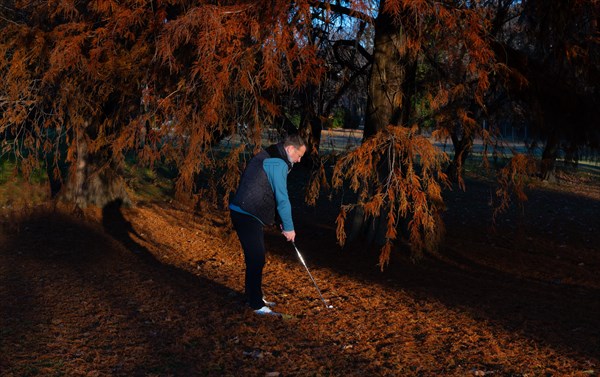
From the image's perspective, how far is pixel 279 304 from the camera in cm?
700

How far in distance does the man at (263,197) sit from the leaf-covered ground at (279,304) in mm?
762

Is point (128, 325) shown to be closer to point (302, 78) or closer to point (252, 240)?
point (252, 240)

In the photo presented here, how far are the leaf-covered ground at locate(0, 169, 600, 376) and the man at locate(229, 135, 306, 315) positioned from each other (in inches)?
30.0

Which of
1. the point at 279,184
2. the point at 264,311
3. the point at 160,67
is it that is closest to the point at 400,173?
the point at 279,184

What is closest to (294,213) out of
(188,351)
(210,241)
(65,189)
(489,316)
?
(210,241)

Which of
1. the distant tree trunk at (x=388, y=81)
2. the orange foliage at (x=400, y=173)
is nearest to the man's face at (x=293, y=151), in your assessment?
the orange foliage at (x=400, y=173)

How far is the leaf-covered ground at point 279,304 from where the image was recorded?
5234 mm

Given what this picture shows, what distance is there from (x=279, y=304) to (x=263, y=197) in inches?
58.5

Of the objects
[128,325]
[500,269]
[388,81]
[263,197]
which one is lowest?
[128,325]

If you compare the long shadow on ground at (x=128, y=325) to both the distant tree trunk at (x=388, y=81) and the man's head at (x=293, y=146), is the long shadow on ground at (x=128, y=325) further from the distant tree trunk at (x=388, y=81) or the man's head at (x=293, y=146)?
the distant tree trunk at (x=388, y=81)

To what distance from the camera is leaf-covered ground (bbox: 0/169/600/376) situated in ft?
17.2

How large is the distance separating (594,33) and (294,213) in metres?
7.78

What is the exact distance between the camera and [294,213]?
47.2 ft

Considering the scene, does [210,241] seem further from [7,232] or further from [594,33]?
[594,33]
